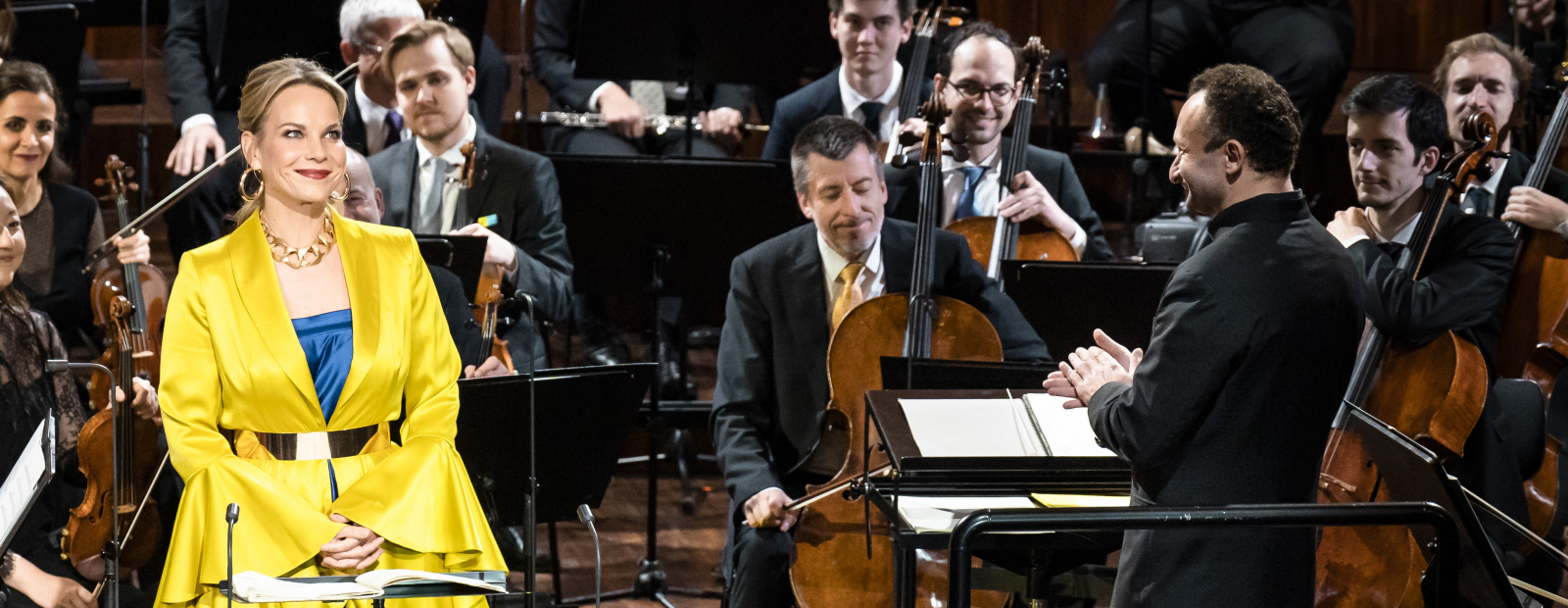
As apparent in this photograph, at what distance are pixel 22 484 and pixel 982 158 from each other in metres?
2.45

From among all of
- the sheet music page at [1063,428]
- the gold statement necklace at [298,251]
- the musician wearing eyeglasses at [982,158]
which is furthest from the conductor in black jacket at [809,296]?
the gold statement necklace at [298,251]

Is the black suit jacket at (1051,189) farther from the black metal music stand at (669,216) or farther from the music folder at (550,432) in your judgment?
the music folder at (550,432)

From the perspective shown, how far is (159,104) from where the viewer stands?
18.5 feet

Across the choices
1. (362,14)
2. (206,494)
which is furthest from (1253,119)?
(362,14)

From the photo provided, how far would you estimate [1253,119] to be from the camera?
5.89 feet

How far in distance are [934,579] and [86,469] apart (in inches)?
64.6

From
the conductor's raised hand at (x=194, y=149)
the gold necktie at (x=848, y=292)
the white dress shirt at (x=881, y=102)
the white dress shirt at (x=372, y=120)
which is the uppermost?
the white dress shirt at (x=881, y=102)

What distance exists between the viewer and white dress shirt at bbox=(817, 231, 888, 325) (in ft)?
9.85

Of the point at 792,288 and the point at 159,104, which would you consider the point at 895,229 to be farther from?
the point at 159,104

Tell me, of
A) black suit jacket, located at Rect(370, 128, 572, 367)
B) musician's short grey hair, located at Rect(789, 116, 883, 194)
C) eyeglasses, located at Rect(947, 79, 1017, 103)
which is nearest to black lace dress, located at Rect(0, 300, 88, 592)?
black suit jacket, located at Rect(370, 128, 572, 367)

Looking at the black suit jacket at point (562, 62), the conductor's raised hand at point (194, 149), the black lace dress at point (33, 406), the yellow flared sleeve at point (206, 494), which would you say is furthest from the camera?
the black suit jacket at point (562, 62)

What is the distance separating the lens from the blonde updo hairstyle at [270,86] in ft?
6.46

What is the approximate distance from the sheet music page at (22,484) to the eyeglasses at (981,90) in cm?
237

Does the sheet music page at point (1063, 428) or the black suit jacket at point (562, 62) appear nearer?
the sheet music page at point (1063, 428)
